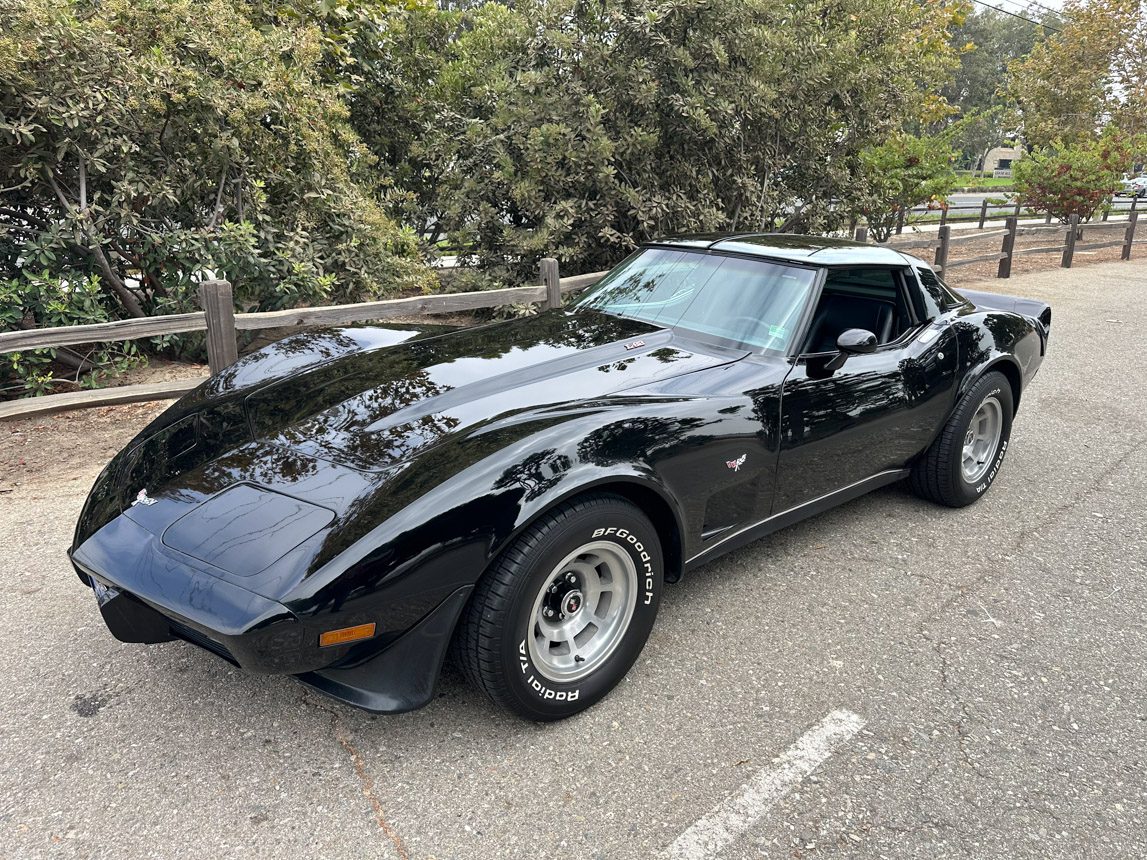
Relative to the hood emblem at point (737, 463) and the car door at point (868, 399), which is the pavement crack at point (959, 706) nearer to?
the car door at point (868, 399)

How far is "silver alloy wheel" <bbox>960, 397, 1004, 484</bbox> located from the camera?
4.33 meters

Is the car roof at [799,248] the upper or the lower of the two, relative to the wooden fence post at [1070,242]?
upper

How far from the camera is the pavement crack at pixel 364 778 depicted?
82.3 inches

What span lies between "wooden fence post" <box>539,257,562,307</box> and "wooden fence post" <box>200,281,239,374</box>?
102 inches

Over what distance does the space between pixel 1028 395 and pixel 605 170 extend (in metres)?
4.24

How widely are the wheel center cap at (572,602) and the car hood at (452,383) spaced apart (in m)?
0.60

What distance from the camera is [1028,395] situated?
6.56m

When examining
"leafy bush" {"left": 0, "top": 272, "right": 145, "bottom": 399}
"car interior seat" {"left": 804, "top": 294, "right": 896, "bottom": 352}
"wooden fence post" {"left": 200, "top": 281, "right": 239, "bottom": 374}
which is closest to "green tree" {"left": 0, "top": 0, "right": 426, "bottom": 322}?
"leafy bush" {"left": 0, "top": 272, "right": 145, "bottom": 399}

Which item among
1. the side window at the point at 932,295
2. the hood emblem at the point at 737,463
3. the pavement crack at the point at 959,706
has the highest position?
the side window at the point at 932,295

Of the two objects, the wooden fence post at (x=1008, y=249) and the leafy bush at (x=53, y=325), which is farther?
the wooden fence post at (x=1008, y=249)

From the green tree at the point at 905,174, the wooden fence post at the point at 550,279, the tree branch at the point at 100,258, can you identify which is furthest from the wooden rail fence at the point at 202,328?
the green tree at the point at 905,174

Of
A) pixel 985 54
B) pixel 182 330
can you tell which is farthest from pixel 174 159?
pixel 985 54

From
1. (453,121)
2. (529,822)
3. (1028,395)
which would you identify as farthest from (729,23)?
(529,822)

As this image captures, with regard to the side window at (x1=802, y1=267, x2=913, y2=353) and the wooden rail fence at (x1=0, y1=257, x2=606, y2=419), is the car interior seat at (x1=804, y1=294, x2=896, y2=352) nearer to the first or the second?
the side window at (x1=802, y1=267, x2=913, y2=353)
